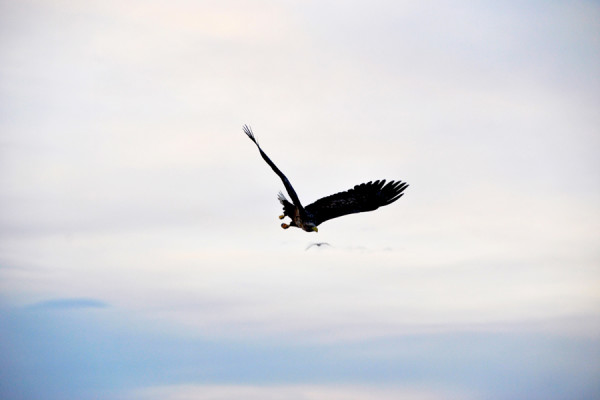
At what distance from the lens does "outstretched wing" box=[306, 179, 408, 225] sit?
3672 centimetres

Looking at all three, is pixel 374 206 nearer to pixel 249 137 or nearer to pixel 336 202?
pixel 336 202

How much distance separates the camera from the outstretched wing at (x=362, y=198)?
120 feet

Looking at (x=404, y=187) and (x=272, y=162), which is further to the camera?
(x=404, y=187)

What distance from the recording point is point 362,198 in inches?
1462

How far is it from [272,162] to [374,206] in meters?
7.27

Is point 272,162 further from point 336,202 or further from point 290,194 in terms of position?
point 336,202

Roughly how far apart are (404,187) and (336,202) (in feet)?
10.9

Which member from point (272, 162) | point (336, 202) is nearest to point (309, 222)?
point (336, 202)

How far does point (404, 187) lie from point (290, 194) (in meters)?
6.69

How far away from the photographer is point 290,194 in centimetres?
3328

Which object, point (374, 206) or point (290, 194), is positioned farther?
point (374, 206)

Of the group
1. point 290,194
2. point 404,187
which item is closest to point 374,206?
point 404,187

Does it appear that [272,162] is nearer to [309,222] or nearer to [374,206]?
[309,222]

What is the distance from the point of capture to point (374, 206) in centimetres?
3703
